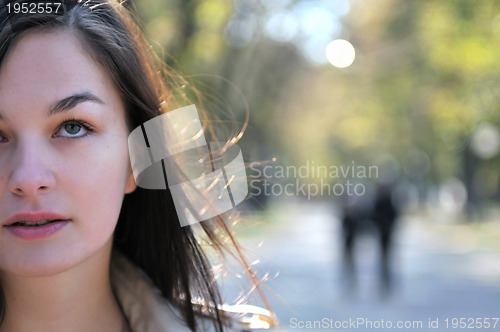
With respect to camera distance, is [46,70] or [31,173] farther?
[46,70]

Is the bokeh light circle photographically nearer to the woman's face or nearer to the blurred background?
the blurred background

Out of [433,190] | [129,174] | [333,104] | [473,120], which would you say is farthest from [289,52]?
[433,190]

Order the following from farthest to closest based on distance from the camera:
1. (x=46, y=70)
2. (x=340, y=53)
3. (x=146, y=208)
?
1. (x=340, y=53)
2. (x=146, y=208)
3. (x=46, y=70)

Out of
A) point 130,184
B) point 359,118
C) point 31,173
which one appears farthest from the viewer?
point 359,118

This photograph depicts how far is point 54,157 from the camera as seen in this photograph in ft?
6.15

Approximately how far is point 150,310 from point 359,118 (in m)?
24.8

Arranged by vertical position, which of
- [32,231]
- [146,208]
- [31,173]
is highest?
[31,173]

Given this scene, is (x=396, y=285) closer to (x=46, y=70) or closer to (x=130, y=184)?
(x=130, y=184)

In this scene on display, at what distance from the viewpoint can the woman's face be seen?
1821 millimetres

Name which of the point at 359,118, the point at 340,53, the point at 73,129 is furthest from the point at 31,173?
the point at 359,118

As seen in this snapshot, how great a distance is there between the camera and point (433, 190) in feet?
157

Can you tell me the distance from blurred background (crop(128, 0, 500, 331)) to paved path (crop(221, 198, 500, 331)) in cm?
4

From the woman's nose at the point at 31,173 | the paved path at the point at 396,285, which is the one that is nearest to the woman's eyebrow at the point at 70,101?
the woman's nose at the point at 31,173

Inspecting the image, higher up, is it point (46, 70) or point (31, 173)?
point (46, 70)
